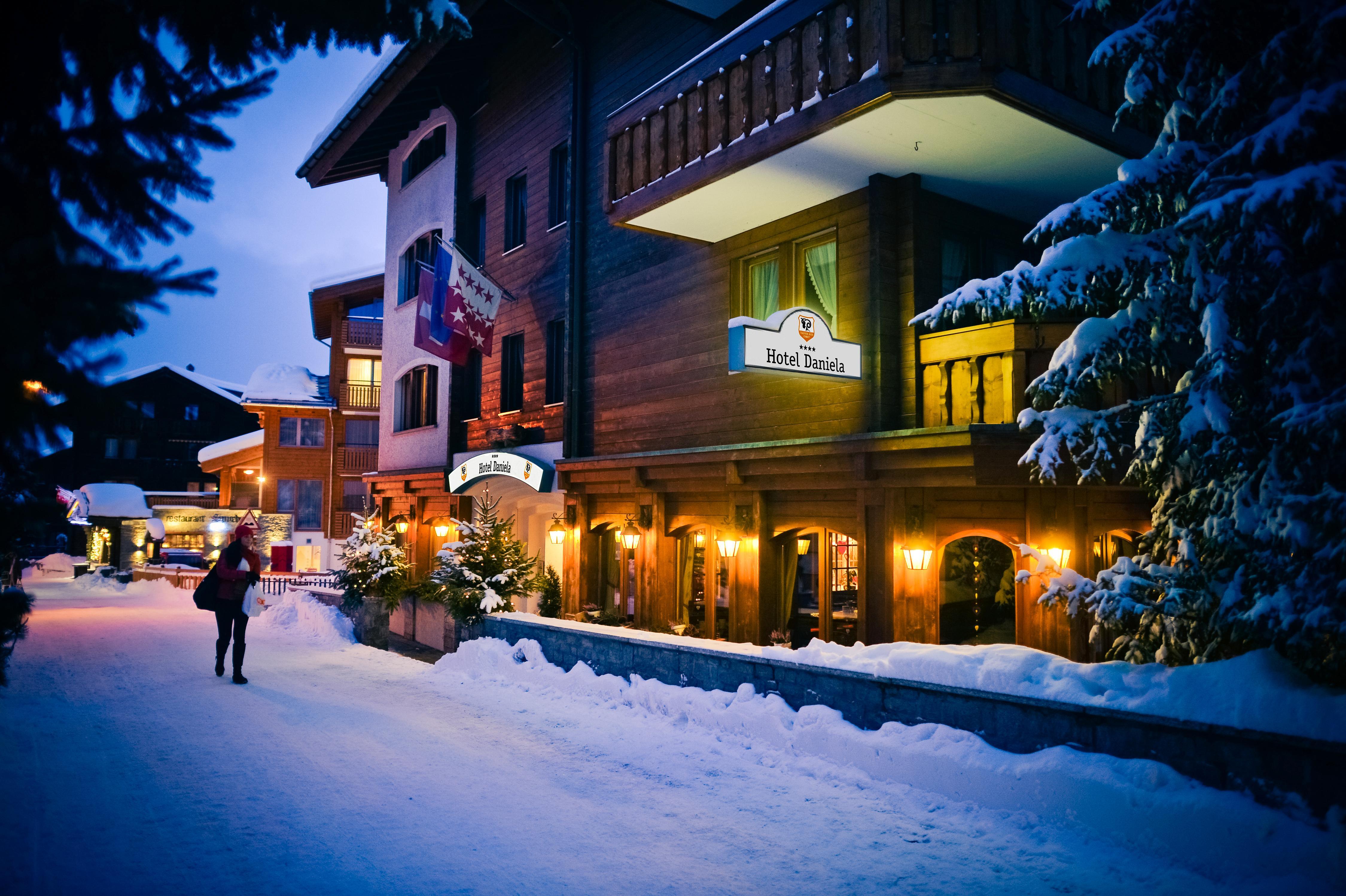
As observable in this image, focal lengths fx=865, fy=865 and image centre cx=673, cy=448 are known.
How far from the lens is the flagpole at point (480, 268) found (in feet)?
57.1

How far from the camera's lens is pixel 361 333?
39812 mm

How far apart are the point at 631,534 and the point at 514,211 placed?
908 cm

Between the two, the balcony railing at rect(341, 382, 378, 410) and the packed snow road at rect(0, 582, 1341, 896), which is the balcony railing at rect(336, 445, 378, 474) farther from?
the packed snow road at rect(0, 582, 1341, 896)

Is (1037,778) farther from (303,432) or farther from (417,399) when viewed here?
(303,432)

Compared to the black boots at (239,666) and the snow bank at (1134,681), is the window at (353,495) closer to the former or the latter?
the black boots at (239,666)

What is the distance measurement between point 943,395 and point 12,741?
1048cm

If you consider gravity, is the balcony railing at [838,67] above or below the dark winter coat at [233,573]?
above

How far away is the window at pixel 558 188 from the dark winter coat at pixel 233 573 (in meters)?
9.71

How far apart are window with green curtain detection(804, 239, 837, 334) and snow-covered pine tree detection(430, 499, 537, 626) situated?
650 centimetres

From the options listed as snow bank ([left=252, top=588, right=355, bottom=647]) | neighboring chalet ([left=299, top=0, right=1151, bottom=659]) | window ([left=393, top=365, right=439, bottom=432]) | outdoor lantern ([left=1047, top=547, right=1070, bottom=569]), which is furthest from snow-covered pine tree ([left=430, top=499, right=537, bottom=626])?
window ([left=393, top=365, right=439, bottom=432])

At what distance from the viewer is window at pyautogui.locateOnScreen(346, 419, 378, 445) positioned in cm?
4091

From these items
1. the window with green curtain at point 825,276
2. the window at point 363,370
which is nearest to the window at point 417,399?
the window with green curtain at point 825,276

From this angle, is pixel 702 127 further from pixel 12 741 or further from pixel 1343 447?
pixel 12 741

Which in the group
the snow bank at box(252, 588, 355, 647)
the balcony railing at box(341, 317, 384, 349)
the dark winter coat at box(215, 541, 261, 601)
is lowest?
the snow bank at box(252, 588, 355, 647)
